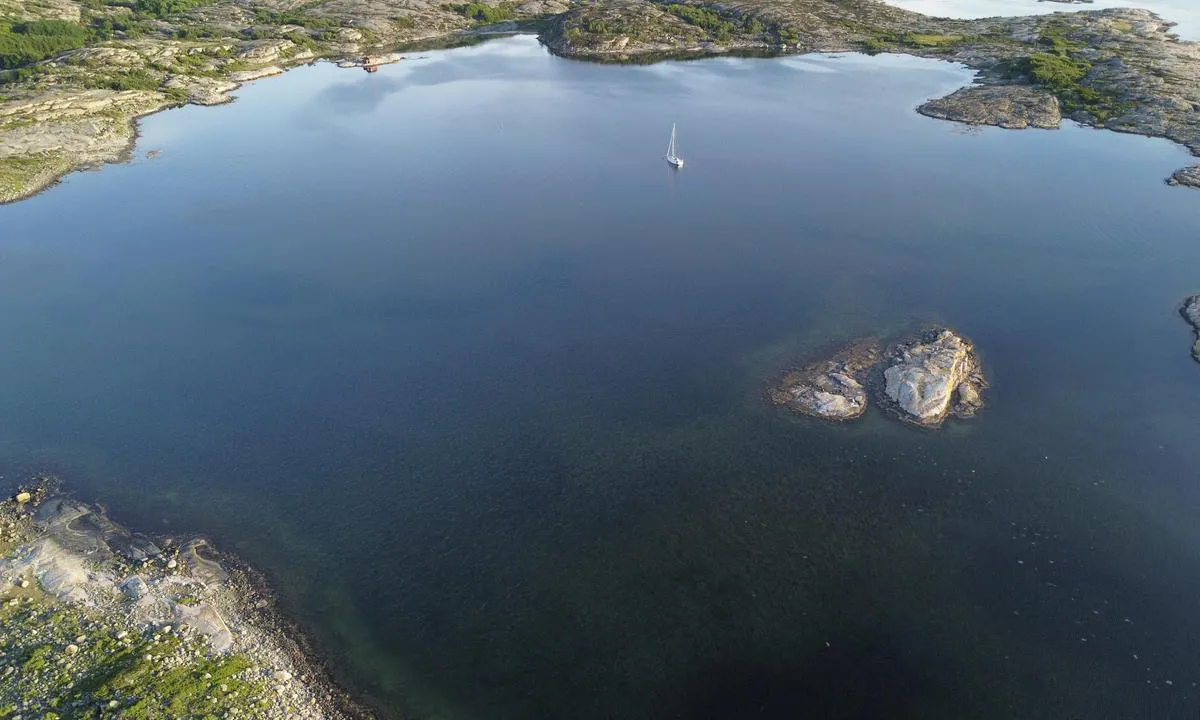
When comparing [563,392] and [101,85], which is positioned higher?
[101,85]

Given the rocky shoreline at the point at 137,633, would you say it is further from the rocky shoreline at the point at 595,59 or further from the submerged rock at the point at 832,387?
the rocky shoreline at the point at 595,59

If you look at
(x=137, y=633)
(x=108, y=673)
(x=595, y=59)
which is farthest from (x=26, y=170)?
(x=595, y=59)

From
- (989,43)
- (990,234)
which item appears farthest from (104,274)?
(989,43)

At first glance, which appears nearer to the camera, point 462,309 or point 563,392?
point 563,392

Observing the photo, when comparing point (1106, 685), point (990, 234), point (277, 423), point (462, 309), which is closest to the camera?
point (1106, 685)

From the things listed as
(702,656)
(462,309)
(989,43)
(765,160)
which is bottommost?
(702,656)

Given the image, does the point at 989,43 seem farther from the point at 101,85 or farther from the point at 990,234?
the point at 101,85

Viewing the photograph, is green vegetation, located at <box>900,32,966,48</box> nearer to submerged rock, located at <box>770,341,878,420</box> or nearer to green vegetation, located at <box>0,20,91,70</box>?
submerged rock, located at <box>770,341,878,420</box>

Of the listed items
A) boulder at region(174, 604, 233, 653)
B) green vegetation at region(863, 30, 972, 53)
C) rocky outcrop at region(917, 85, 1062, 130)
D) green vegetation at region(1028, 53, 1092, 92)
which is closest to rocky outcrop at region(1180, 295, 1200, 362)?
rocky outcrop at region(917, 85, 1062, 130)
